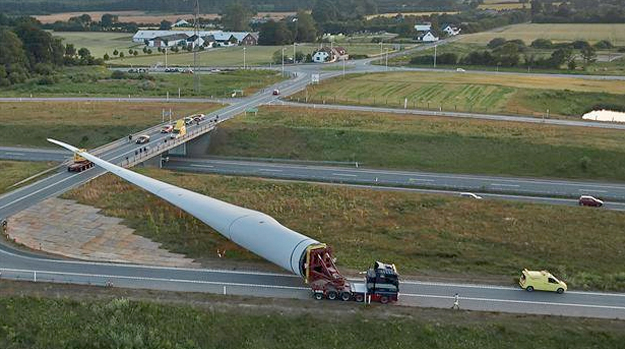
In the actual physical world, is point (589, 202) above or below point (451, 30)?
below

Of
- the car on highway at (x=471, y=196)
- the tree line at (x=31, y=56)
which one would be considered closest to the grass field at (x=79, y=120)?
the tree line at (x=31, y=56)

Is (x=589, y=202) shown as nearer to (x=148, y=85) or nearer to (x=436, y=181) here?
(x=436, y=181)

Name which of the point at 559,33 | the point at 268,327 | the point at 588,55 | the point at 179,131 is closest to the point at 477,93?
the point at 588,55

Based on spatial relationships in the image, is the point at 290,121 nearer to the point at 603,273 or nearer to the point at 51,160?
the point at 51,160

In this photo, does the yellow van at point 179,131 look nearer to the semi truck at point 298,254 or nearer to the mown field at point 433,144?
the mown field at point 433,144

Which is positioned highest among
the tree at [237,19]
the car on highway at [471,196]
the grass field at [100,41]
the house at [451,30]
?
the tree at [237,19]

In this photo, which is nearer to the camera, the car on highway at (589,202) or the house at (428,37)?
the car on highway at (589,202)

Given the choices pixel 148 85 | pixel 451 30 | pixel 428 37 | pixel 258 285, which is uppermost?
pixel 451 30

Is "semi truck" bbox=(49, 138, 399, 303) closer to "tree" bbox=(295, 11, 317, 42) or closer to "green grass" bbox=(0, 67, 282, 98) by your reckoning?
"green grass" bbox=(0, 67, 282, 98)
